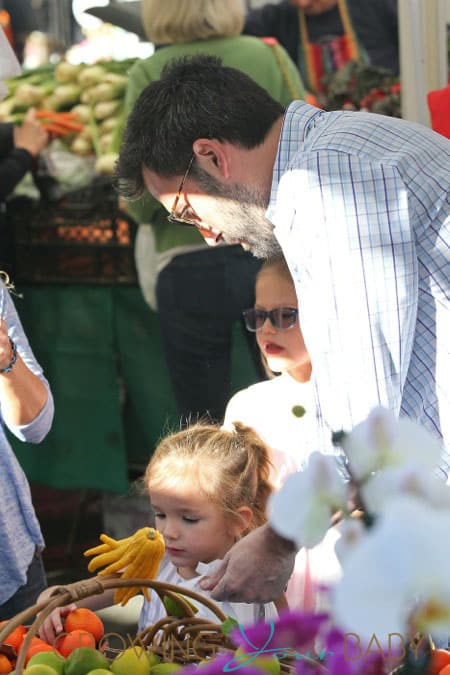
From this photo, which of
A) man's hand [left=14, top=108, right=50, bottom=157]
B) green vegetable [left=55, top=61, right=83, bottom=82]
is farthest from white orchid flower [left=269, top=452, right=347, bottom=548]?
green vegetable [left=55, top=61, right=83, bottom=82]

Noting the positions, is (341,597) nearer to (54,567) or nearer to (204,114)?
(204,114)

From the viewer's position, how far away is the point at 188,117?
167 cm

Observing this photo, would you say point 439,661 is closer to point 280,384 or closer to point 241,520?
point 241,520

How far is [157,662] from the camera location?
142 cm

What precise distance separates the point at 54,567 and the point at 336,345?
2697 millimetres

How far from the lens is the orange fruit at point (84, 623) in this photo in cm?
164

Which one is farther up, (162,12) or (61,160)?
(162,12)

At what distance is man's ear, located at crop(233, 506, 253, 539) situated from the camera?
2.13 metres

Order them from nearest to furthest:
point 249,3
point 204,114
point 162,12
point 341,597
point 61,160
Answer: point 341,597, point 204,114, point 162,12, point 61,160, point 249,3

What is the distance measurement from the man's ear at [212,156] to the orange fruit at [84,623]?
773 millimetres

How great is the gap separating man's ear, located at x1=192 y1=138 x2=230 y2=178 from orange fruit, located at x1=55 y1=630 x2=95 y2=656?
2.56 feet

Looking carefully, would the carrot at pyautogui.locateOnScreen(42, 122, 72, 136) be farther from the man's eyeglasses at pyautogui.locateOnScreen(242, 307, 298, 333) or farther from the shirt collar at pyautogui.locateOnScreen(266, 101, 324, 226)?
the shirt collar at pyautogui.locateOnScreen(266, 101, 324, 226)

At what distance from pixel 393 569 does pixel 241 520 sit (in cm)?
161

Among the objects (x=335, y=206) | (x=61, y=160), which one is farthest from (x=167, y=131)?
(x=61, y=160)
